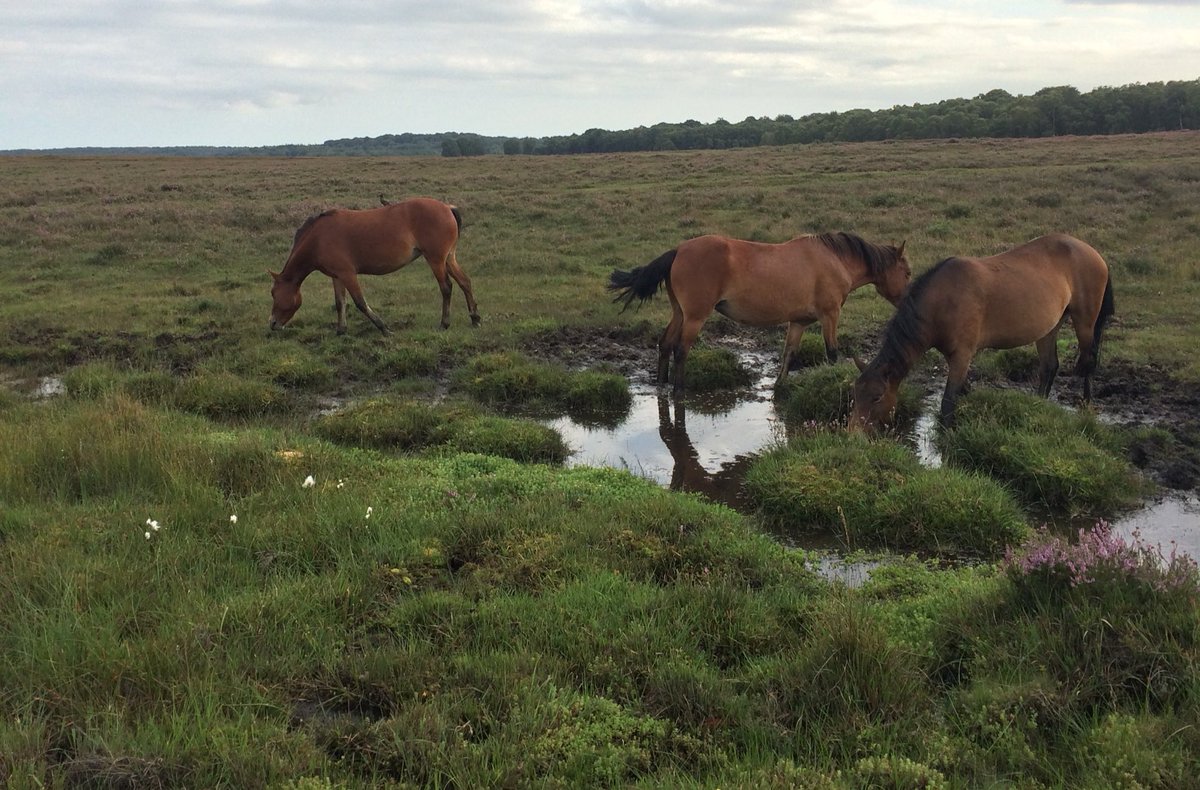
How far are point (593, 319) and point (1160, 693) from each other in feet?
32.6

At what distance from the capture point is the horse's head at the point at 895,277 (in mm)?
9672

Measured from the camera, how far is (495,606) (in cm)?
402

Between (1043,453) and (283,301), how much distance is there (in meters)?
10.0

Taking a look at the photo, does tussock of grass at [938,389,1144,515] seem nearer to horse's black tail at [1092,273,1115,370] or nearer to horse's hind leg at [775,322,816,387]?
horse's black tail at [1092,273,1115,370]

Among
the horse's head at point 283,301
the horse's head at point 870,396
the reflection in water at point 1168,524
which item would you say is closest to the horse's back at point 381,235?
the horse's head at point 283,301

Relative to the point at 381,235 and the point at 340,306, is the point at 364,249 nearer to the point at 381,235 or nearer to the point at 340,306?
the point at 381,235

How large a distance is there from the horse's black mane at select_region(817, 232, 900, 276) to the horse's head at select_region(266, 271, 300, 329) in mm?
7530

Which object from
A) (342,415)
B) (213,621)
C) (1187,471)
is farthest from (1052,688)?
(342,415)

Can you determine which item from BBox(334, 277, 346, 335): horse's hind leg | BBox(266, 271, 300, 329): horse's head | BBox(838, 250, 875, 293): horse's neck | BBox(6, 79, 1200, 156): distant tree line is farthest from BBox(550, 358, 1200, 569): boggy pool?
BBox(6, 79, 1200, 156): distant tree line

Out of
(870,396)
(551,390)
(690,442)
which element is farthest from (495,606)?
(551,390)

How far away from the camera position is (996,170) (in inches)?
1123

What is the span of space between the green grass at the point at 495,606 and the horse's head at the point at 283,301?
1348mm

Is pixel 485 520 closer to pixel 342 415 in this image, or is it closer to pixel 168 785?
pixel 168 785

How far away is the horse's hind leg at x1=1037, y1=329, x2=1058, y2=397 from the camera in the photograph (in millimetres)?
8484
